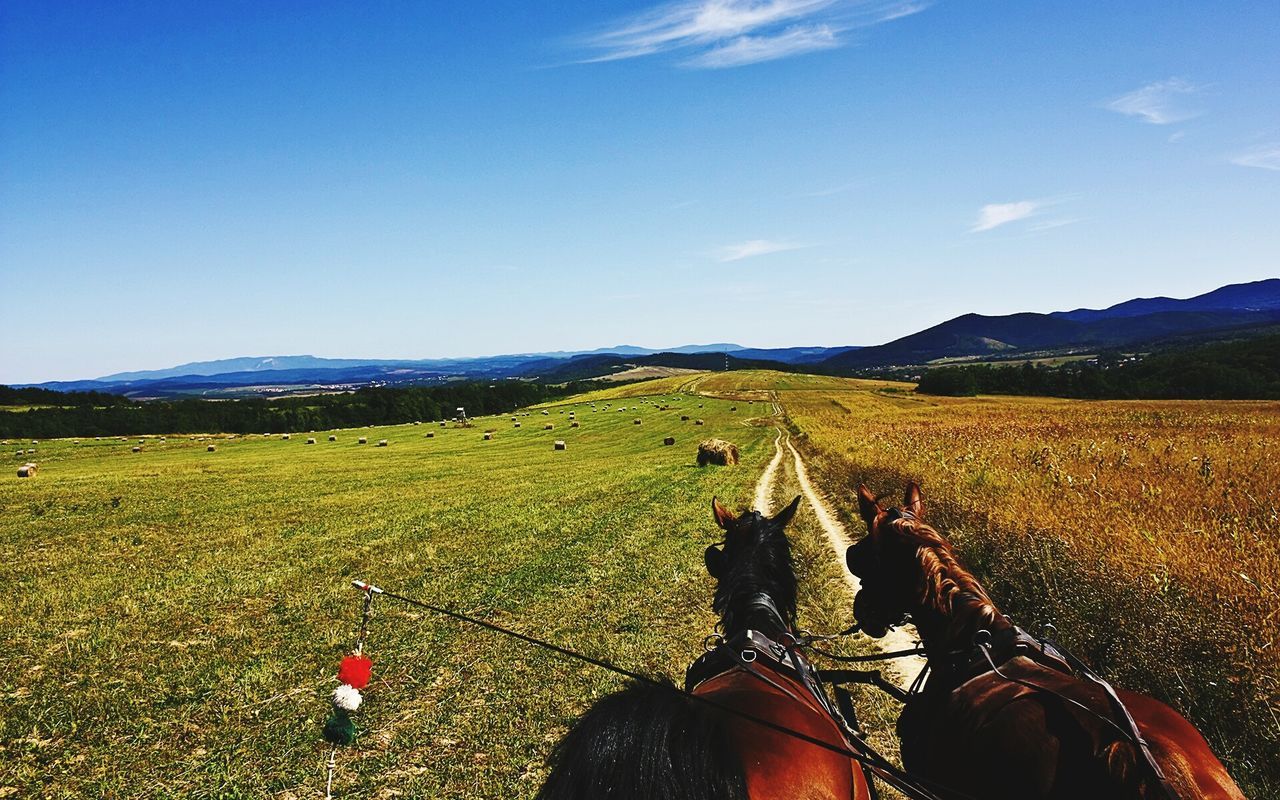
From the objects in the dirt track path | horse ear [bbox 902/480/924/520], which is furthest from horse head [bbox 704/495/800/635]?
the dirt track path

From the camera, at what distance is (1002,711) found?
10.2ft

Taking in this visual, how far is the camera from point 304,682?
737 centimetres

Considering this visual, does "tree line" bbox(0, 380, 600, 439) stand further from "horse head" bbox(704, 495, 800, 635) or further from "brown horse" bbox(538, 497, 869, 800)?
"brown horse" bbox(538, 497, 869, 800)

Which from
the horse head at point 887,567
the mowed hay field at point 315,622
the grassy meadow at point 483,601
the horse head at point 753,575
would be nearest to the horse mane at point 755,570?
the horse head at point 753,575

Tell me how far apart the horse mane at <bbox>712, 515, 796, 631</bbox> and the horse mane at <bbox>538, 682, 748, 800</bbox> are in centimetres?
225

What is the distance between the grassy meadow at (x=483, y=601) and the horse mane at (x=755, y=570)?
252cm

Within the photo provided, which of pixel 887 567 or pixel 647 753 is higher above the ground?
pixel 647 753

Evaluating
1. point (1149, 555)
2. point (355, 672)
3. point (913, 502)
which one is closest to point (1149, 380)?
point (1149, 555)

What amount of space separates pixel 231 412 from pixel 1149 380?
451ft

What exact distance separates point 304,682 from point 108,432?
280ft

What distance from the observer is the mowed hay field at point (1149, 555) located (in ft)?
17.2

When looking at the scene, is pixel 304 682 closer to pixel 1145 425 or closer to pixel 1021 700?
pixel 1021 700

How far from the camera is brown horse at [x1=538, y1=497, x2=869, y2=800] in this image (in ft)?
7.02

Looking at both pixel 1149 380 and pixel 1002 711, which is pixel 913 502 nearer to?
pixel 1002 711
